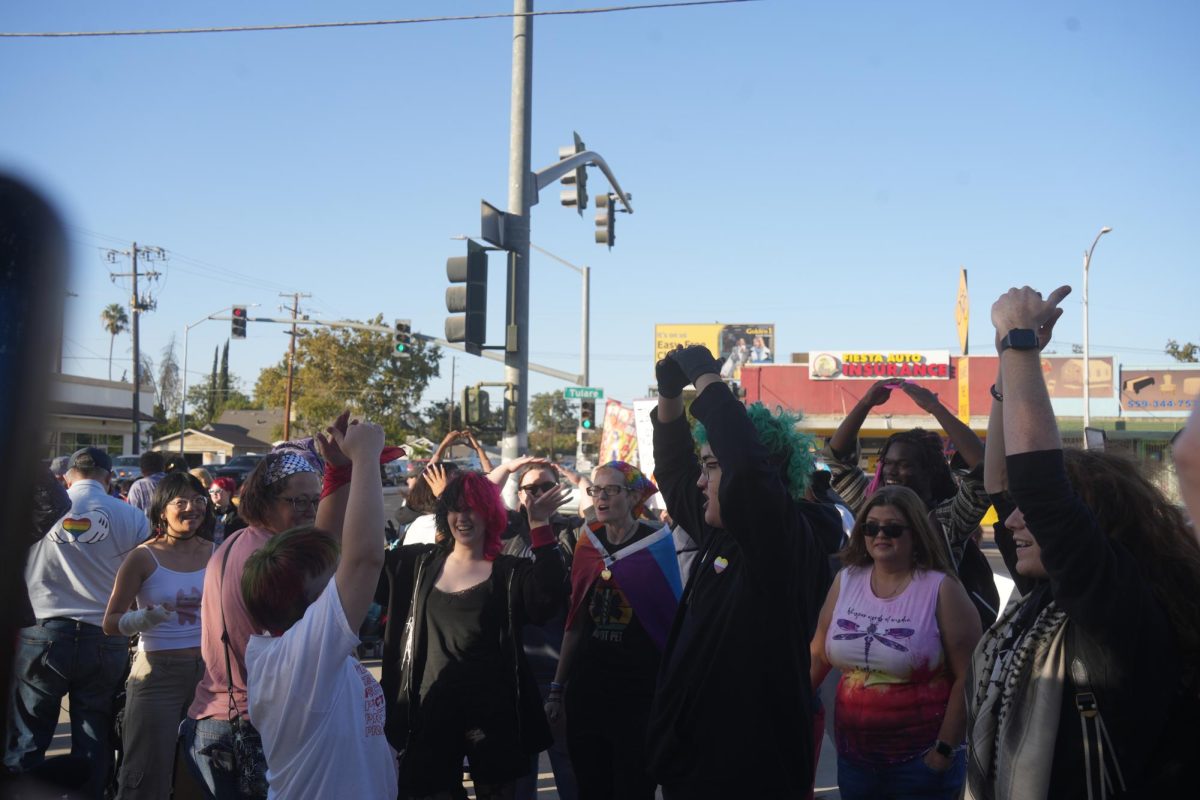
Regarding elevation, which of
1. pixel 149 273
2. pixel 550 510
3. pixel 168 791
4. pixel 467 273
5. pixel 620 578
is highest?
pixel 149 273

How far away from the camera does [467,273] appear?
32.8ft

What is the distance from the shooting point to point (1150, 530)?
266 centimetres

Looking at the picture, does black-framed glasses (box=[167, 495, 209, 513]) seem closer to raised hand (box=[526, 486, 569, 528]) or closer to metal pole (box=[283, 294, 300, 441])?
raised hand (box=[526, 486, 569, 528])

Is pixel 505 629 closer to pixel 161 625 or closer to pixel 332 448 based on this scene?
pixel 332 448

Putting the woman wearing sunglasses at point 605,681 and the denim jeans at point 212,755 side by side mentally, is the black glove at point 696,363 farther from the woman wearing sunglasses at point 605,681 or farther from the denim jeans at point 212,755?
the denim jeans at point 212,755

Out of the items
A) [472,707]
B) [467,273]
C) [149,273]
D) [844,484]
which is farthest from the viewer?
[149,273]

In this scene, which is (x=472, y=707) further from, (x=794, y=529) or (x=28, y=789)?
(x=28, y=789)

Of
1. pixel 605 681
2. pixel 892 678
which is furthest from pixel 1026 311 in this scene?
pixel 605 681

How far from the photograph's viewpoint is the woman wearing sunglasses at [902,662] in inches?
157

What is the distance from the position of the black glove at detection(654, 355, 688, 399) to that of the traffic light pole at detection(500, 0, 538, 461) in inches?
253

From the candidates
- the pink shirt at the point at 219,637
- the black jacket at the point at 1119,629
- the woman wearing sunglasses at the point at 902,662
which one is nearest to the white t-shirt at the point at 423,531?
the pink shirt at the point at 219,637

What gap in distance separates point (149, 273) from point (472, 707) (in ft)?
163

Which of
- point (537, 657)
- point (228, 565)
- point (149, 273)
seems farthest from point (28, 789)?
point (149, 273)

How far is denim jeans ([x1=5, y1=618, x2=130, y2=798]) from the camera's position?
575 cm
